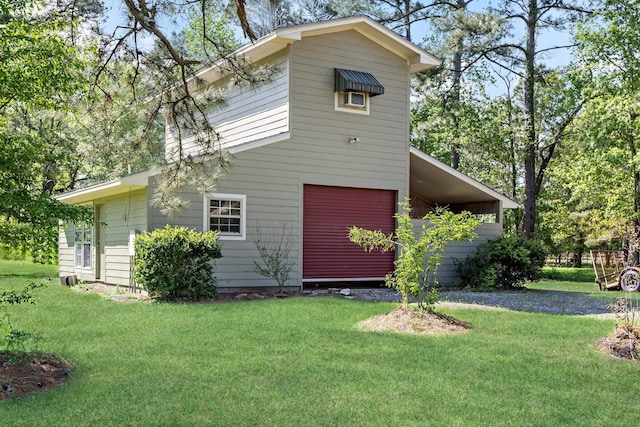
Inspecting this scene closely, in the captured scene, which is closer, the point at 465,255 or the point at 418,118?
the point at 465,255

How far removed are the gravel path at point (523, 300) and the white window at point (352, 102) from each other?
438 cm

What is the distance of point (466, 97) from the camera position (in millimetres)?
27250

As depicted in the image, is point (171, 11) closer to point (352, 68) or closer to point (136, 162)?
point (136, 162)

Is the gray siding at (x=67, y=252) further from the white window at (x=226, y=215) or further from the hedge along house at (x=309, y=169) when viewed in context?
the white window at (x=226, y=215)

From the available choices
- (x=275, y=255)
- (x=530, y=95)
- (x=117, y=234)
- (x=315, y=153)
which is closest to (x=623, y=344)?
(x=275, y=255)

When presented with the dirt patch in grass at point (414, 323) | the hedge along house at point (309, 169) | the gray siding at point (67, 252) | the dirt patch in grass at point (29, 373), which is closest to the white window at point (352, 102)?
the hedge along house at point (309, 169)

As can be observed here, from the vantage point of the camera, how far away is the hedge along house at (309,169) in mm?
12938

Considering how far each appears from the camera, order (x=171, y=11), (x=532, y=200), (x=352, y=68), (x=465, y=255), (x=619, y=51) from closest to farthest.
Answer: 1. (x=171, y=11)
2. (x=352, y=68)
3. (x=465, y=255)
4. (x=619, y=51)
5. (x=532, y=200)

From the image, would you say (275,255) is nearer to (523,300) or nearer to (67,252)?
(523,300)

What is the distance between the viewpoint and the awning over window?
13836 millimetres

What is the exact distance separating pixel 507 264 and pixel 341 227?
15.3 feet

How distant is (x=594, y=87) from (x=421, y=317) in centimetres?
1527

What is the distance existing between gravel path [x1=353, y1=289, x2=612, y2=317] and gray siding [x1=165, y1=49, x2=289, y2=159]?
176 inches

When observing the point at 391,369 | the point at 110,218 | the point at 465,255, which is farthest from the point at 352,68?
the point at 391,369
